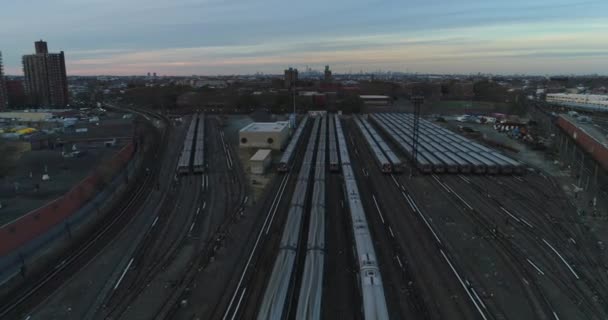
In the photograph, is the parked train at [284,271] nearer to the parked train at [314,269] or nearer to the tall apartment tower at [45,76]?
the parked train at [314,269]

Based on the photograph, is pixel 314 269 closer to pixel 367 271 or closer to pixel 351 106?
pixel 367 271

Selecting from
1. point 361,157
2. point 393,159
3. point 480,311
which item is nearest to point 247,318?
point 480,311

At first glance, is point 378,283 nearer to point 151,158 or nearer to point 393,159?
point 393,159

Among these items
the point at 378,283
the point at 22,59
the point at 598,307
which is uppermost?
the point at 22,59

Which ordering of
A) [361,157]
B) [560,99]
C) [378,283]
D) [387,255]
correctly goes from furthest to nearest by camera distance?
1. [560,99]
2. [361,157]
3. [387,255]
4. [378,283]

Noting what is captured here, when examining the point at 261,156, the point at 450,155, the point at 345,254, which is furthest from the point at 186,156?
the point at 450,155

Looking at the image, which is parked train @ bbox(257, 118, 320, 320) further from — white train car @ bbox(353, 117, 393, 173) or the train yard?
white train car @ bbox(353, 117, 393, 173)
